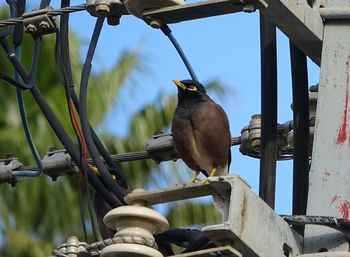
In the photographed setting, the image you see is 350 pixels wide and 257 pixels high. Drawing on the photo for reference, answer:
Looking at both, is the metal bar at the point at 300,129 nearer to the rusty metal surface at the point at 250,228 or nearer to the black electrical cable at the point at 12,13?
the rusty metal surface at the point at 250,228

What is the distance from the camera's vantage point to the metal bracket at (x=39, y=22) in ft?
17.2

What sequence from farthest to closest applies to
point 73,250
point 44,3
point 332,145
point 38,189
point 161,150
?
point 38,189, point 161,150, point 44,3, point 73,250, point 332,145

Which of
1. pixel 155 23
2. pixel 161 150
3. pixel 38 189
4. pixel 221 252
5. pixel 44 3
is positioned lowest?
pixel 38 189

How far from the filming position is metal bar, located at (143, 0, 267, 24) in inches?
161

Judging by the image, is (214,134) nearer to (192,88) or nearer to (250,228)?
(192,88)

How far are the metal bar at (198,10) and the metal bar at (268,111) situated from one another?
14.0 inches

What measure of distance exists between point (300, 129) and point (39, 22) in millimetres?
1227

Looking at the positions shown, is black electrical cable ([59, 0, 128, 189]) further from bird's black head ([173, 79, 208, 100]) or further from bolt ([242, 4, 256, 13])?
bolt ([242, 4, 256, 13])

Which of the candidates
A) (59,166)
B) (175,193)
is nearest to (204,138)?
(59,166)

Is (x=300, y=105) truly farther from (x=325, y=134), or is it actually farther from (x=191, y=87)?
(x=191, y=87)

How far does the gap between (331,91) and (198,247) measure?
0.69 m

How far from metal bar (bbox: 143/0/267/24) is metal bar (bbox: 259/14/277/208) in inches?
14.0

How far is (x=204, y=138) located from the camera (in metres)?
6.05

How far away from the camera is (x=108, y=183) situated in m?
5.04
